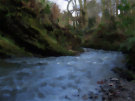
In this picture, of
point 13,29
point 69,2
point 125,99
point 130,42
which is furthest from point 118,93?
point 69,2

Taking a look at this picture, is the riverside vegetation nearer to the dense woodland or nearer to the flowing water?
the dense woodland

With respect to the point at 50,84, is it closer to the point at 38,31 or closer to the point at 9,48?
the point at 9,48

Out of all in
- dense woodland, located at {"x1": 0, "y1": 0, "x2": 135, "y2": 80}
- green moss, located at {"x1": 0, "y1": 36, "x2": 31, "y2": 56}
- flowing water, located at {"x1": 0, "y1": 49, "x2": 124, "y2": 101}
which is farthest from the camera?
green moss, located at {"x1": 0, "y1": 36, "x2": 31, "y2": 56}

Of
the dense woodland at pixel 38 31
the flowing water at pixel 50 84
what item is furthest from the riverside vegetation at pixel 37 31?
the flowing water at pixel 50 84

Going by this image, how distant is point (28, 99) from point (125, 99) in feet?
7.59

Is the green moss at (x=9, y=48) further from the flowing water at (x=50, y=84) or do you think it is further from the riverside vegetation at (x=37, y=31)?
the flowing water at (x=50, y=84)

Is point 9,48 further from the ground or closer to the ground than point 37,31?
closer to the ground

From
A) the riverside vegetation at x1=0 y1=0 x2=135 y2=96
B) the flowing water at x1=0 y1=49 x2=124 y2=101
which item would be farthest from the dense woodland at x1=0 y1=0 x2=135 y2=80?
the flowing water at x1=0 y1=49 x2=124 y2=101

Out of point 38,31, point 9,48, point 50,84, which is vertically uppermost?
point 38,31

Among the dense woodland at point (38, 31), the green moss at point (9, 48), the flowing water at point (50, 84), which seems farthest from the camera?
the green moss at point (9, 48)

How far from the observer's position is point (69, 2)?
2103 centimetres

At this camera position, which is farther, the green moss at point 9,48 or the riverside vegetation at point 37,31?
the green moss at point 9,48

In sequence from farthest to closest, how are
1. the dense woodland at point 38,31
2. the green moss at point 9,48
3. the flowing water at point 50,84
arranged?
the green moss at point 9,48, the dense woodland at point 38,31, the flowing water at point 50,84

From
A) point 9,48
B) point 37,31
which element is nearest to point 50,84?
point 9,48
